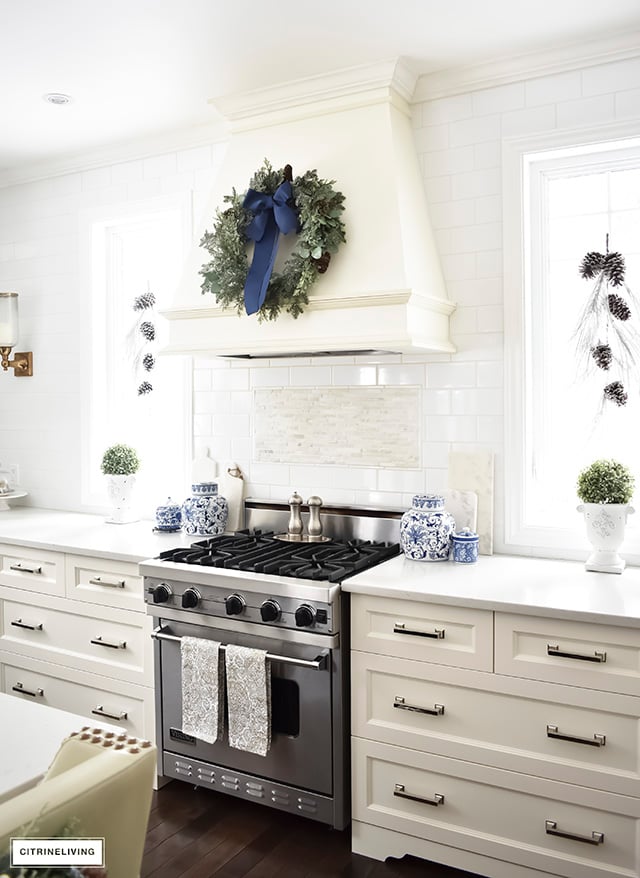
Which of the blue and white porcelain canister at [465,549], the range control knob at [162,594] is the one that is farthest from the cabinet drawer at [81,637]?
the blue and white porcelain canister at [465,549]

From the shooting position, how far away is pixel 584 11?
99.4 inches

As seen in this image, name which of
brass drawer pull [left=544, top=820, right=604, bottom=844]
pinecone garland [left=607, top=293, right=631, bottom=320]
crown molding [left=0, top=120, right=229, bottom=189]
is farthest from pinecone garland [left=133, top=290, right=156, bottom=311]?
brass drawer pull [left=544, top=820, right=604, bottom=844]

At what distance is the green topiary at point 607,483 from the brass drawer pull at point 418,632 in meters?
0.73

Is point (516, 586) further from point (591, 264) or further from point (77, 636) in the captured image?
point (77, 636)

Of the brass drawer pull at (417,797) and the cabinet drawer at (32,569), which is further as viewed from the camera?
the cabinet drawer at (32,569)

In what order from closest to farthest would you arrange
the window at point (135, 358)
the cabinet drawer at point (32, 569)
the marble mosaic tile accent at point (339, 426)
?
the marble mosaic tile accent at point (339, 426), the cabinet drawer at point (32, 569), the window at point (135, 358)

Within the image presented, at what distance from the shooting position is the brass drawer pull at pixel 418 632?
95.0 inches

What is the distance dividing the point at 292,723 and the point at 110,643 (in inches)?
35.6

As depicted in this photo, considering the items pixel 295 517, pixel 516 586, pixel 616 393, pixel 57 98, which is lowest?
pixel 516 586

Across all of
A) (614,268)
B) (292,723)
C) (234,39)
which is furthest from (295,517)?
(234,39)

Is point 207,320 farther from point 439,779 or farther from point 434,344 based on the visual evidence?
point 439,779

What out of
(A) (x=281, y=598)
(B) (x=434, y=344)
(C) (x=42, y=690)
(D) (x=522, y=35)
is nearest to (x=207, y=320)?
(B) (x=434, y=344)

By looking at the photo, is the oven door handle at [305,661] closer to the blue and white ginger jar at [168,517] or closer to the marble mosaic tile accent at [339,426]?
the marble mosaic tile accent at [339,426]

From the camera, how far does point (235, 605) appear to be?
2.66 m
